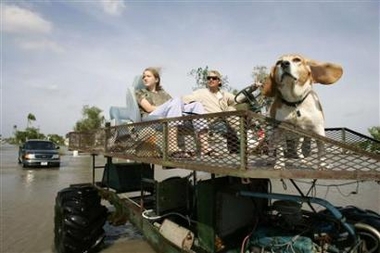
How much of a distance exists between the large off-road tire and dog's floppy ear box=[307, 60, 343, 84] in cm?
345

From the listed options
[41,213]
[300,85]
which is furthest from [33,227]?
[300,85]

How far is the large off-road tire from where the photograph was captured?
517cm

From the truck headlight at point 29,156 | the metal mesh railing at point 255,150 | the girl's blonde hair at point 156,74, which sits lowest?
the truck headlight at point 29,156

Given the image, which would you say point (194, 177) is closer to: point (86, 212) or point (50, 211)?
point (86, 212)

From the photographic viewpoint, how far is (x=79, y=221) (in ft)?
17.1

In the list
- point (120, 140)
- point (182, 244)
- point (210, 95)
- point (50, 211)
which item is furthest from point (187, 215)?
point (50, 211)

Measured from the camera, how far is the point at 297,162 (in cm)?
290

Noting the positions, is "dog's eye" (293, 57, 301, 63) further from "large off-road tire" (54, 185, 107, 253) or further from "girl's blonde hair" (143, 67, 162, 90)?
"large off-road tire" (54, 185, 107, 253)

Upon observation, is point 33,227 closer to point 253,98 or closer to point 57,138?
point 253,98

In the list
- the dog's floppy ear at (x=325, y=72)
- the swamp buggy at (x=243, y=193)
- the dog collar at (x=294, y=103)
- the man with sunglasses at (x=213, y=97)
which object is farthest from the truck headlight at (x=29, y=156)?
the dog's floppy ear at (x=325, y=72)

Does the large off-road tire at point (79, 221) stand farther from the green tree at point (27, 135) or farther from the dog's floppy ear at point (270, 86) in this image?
the green tree at point (27, 135)

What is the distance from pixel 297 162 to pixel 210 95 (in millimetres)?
2261

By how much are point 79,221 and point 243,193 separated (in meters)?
2.74

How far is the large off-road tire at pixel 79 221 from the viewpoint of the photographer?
5.17 m
